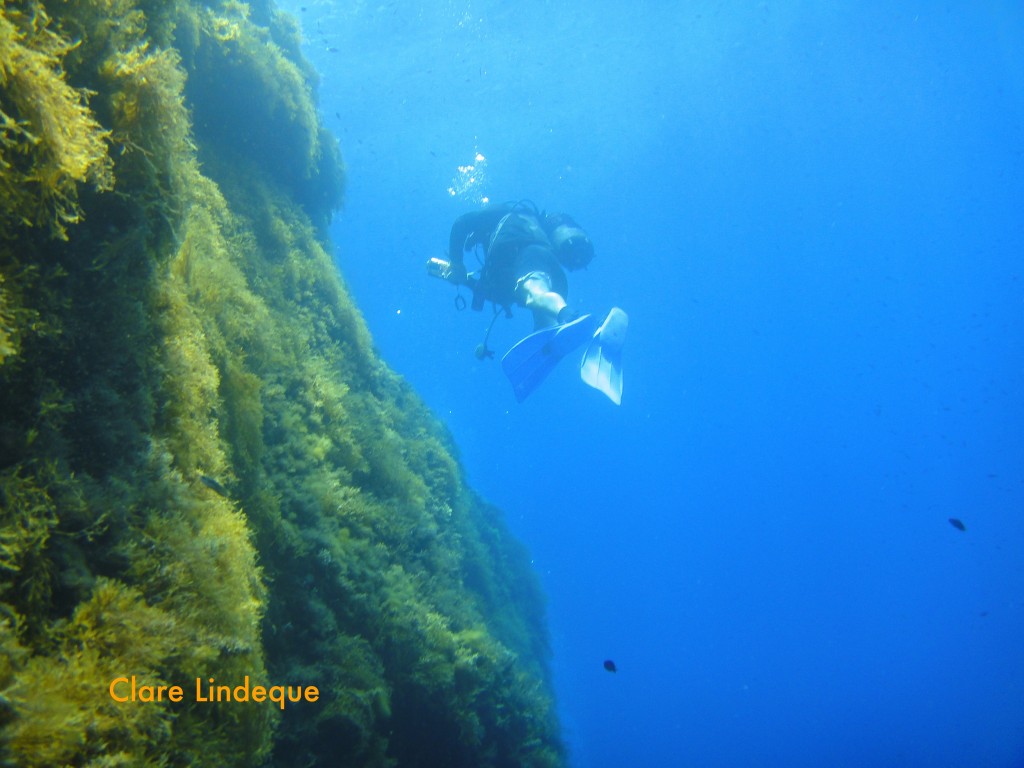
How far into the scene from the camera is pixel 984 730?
65.0 metres

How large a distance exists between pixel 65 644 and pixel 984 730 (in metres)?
99.8

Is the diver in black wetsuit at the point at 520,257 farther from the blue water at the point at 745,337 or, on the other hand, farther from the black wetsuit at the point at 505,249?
the blue water at the point at 745,337

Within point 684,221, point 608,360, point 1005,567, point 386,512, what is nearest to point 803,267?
point 684,221

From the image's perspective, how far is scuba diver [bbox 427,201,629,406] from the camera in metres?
9.01

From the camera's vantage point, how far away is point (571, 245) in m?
11.1

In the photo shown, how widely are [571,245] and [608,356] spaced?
10.4ft

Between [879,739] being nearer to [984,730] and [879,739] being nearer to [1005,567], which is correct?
[984,730]

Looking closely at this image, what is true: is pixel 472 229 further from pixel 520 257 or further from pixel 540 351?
pixel 540 351

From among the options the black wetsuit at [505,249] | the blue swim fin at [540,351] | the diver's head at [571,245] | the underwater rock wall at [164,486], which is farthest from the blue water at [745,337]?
the underwater rock wall at [164,486]

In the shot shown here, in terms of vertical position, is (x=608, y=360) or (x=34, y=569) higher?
(x=608, y=360)

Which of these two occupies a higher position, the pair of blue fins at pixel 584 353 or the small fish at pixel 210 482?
the pair of blue fins at pixel 584 353

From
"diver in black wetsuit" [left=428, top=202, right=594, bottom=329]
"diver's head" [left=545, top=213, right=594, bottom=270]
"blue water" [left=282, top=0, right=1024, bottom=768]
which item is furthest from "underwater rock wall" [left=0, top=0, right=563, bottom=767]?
"blue water" [left=282, top=0, right=1024, bottom=768]

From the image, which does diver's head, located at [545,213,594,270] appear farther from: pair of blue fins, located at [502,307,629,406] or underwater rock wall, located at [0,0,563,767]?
underwater rock wall, located at [0,0,563,767]

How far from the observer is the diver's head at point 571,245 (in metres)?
11.1
